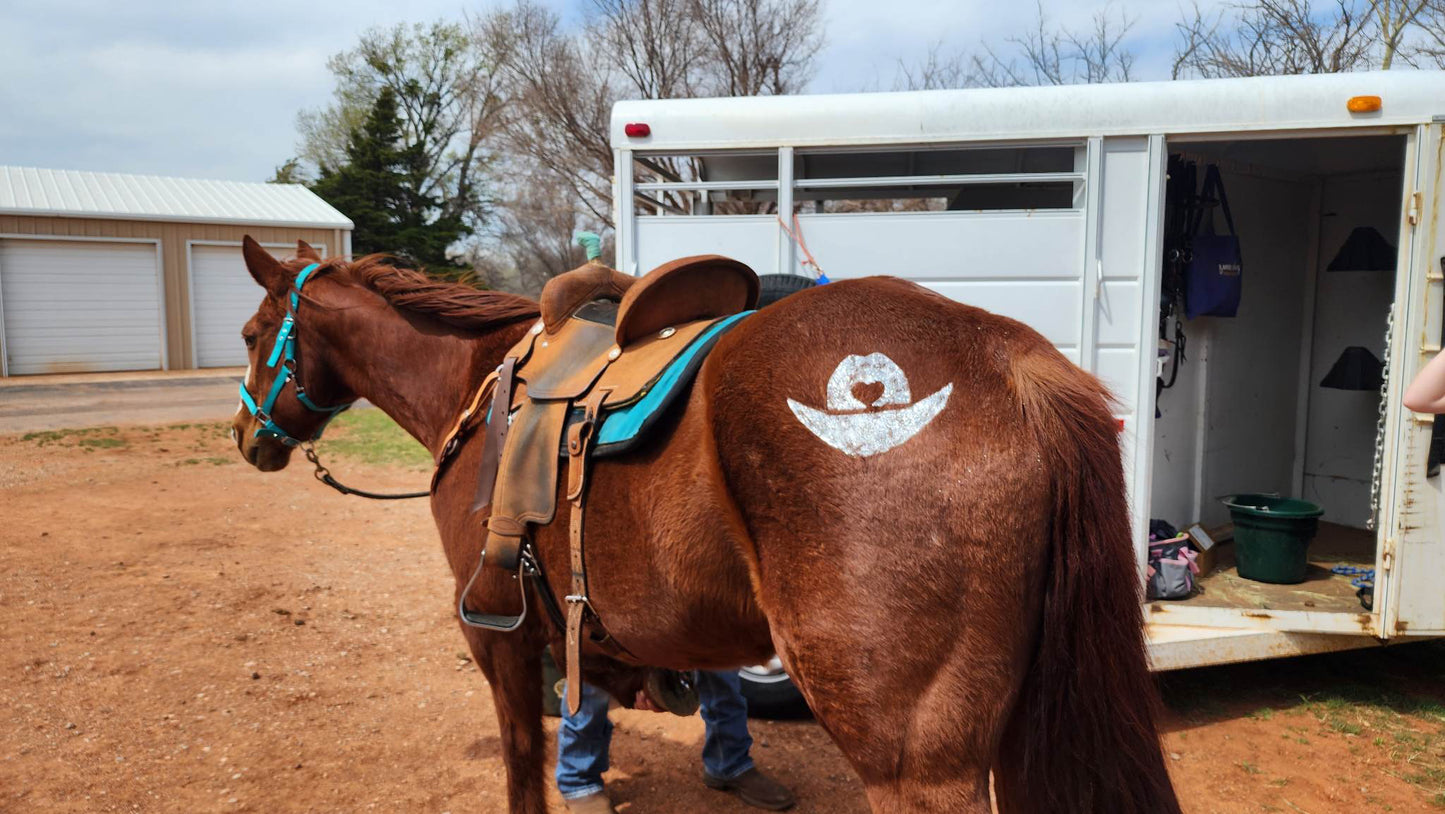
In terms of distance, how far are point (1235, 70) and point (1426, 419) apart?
39.0 feet

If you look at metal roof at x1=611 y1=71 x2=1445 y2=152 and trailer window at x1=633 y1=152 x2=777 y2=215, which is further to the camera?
trailer window at x1=633 y1=152 x2=777 y2=215

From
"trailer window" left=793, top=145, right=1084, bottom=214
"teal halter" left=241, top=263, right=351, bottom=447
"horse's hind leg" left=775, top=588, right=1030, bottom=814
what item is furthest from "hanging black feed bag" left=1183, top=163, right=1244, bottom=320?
"teal halter" left=241, top=263, right=351, bottom=447

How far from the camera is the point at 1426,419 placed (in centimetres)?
358

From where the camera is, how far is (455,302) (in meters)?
2.85

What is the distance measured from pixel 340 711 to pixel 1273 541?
4774mm

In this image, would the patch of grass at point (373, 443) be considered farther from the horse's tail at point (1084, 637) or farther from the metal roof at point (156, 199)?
the metal roof at point (156, 199)

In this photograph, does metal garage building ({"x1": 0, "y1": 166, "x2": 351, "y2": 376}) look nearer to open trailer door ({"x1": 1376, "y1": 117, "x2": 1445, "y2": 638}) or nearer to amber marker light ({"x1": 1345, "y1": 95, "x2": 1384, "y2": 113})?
amber marker light ({"x1": 1345, "y1": 95, "x2": 1384, "y2": 113})

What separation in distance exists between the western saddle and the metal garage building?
19.4 metres

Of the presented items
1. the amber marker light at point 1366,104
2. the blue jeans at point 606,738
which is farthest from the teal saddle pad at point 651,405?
the amber marker light at point 1366,104

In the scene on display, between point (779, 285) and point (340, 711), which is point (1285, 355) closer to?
point (779, 285)

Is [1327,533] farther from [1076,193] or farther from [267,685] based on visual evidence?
[267,685]

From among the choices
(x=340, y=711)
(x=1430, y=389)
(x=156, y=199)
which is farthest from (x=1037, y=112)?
(x=156, y=199)

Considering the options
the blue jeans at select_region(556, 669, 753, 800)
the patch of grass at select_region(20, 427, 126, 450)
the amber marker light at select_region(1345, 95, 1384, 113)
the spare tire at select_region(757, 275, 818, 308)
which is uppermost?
the amber marker light at select_region(1345, 95, 1384, 113)

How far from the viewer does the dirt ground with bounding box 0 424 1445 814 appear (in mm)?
3309
